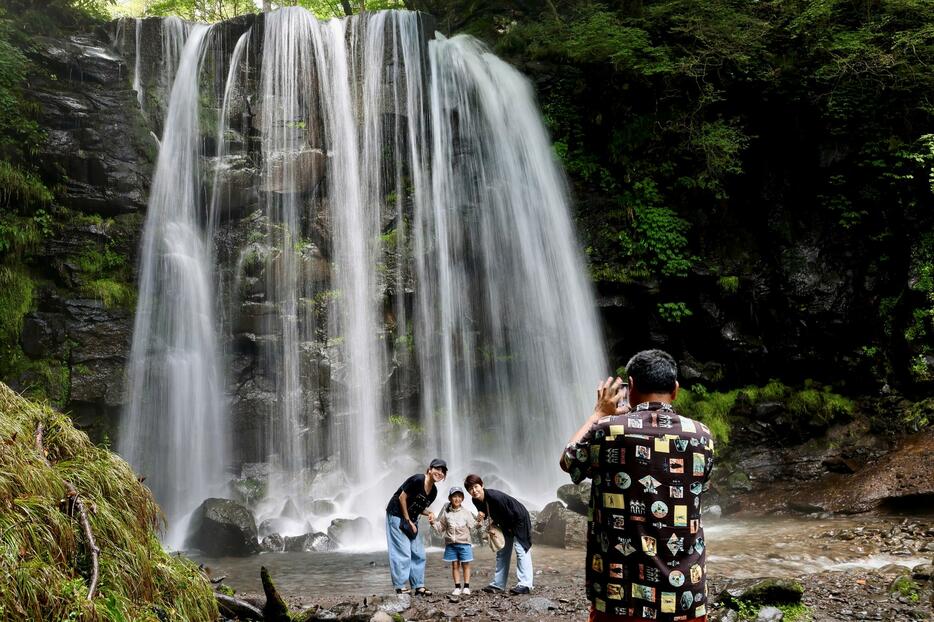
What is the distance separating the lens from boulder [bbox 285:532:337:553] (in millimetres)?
9781

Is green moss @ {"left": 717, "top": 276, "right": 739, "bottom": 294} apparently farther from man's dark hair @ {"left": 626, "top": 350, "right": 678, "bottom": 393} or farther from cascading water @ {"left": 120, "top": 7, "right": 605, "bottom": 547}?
man's dark hair @ {"left": 626, "top": 350, "right": 678, "bottom": 393}

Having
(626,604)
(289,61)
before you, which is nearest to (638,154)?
(289,61)

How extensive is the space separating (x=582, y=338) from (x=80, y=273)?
10084 mm

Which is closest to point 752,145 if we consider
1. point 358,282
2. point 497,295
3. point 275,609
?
point 497,295

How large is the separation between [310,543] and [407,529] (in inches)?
162

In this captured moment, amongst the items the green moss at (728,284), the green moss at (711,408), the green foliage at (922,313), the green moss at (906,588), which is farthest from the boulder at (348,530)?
the green foliage at (922,313)

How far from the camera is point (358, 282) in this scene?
45.3ft

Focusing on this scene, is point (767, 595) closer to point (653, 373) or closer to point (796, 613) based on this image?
point (796, 613)

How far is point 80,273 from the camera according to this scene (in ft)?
40.6

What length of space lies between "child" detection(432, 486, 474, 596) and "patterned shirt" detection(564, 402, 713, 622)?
415 centimetres

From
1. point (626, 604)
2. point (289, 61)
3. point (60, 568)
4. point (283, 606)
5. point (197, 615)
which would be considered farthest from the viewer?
point (289, 61)

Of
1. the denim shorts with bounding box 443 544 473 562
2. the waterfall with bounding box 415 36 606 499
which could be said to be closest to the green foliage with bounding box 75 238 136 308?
the waterfall with bounding box 415 36 606 499

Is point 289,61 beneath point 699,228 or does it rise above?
above

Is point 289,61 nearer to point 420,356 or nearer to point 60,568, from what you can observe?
point 420,356
